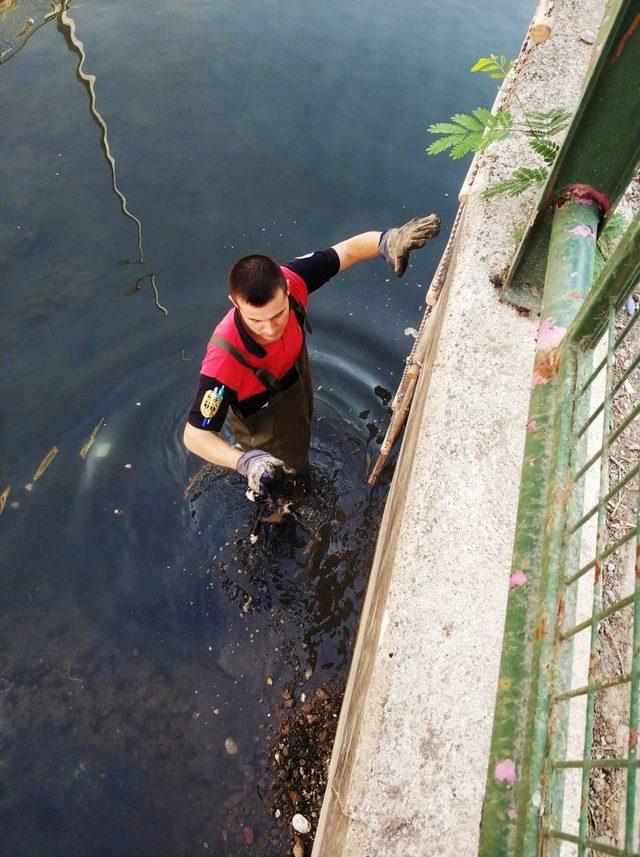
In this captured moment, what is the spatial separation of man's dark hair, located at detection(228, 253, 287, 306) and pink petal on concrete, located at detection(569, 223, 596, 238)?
4.27 feet

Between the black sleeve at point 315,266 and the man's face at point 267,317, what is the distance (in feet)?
1.69

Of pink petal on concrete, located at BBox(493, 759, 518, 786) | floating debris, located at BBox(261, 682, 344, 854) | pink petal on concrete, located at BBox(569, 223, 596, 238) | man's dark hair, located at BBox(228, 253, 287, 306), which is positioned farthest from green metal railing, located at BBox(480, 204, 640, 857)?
floating debris, located at BBox(261, 682, 344, 854)

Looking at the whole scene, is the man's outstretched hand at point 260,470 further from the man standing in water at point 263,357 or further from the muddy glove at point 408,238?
the muddy glove at point 408,238

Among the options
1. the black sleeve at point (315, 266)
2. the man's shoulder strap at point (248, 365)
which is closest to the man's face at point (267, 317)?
the man's shoulder strap at point (248, 365)

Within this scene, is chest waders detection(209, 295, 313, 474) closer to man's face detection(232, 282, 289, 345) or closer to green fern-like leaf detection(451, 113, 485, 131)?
man's face detection(232, 282, 289, 345)

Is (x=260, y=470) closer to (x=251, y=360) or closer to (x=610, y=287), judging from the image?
(x=251, y=360)

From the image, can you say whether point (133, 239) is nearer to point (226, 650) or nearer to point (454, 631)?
point (226, 650)

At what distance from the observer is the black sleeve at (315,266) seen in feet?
11.1

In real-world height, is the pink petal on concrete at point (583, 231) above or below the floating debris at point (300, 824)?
above

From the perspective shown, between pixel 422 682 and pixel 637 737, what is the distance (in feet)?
3.80

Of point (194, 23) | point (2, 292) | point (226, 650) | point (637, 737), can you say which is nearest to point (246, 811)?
point (226, 650)

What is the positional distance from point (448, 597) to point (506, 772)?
993 millimetres

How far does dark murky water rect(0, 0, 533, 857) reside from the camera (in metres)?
3.47

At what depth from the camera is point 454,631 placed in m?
2.20
